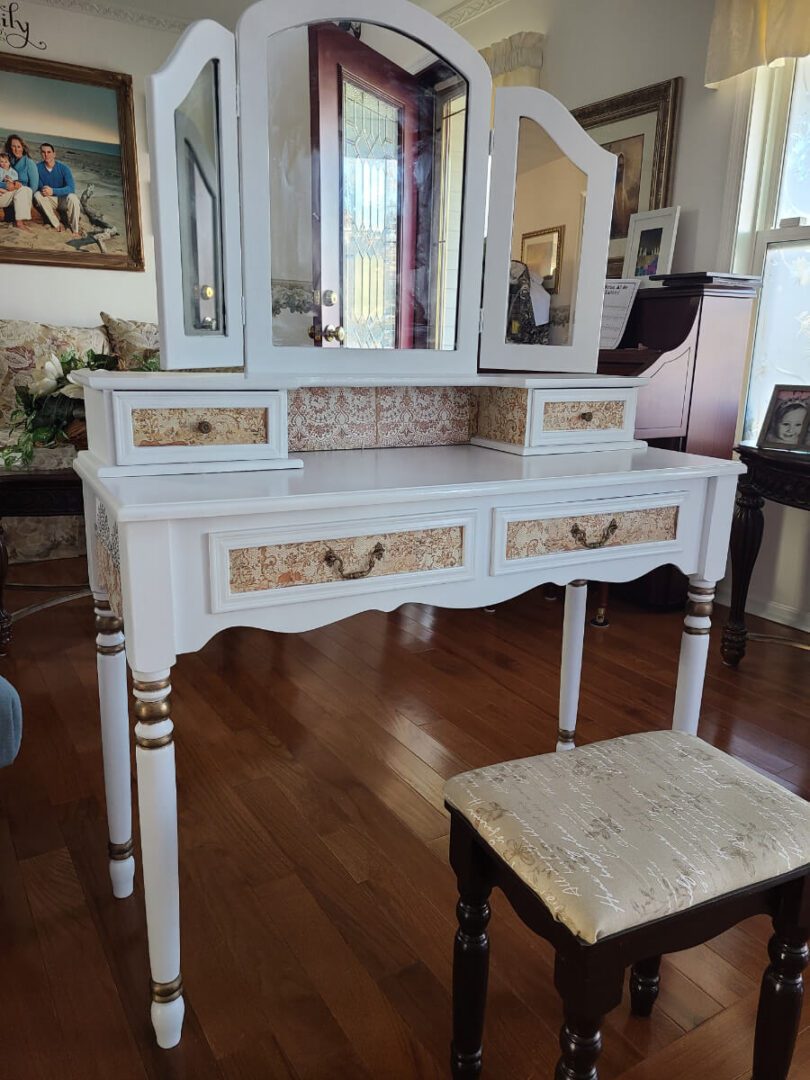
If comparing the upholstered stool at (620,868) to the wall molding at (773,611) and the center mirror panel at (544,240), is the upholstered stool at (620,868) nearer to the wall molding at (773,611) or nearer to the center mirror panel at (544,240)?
the center mirror panel at (544,240)

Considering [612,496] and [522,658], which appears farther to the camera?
[522,658]

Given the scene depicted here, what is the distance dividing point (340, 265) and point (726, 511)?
836mm

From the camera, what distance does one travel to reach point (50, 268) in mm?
4336

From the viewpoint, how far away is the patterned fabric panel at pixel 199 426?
1163 millimetres

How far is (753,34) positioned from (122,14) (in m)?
3.34

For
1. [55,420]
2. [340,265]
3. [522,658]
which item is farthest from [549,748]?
[55,420]

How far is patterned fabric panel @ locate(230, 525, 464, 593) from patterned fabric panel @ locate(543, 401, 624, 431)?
15.2 inches

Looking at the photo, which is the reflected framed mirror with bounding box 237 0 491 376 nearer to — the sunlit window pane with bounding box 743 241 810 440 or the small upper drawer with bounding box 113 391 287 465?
the small upper drawer with bounding box 113 391 287 465

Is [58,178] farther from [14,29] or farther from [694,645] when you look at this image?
[694,645]

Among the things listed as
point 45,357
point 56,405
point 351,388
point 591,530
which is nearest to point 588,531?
point 591,530

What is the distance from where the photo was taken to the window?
9.27 ft

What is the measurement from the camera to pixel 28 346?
398 centimetres

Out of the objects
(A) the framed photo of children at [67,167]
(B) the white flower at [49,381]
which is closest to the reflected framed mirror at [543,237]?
(B) the white flower at [49,381]

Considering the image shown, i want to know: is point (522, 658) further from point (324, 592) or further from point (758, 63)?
point (758, 63)
